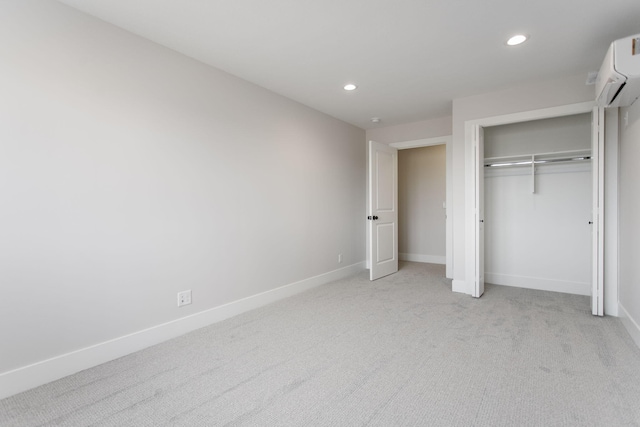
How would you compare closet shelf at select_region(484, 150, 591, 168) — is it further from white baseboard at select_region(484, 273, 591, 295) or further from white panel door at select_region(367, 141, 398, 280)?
white baseboard at select_region(484, 273, 591, 295)

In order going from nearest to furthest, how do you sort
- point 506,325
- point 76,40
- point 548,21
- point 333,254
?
point 76,40
point 548,21
point 506,325
point 333,254

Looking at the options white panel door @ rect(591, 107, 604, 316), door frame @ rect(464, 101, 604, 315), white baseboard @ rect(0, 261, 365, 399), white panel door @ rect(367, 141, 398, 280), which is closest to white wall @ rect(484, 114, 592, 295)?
door frame @ rect(464, 101, 604, 315)

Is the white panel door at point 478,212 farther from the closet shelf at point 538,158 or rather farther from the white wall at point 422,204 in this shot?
the white wall at point 422,204

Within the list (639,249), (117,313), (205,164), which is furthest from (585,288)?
(117,313)

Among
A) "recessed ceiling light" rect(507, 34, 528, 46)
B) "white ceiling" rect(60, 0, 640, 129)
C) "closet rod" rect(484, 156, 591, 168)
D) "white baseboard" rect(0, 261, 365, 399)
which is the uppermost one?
"white ceiling" rect(60, 0, 640, 129)

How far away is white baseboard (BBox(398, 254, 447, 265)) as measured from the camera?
20.2 feet

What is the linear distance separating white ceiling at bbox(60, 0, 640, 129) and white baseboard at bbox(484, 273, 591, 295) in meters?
2.43

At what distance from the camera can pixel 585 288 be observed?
12.6 feet

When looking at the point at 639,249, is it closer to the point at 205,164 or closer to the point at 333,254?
the point at 333,254

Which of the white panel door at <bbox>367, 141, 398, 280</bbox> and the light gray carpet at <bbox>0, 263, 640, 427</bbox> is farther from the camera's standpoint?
the white panel door at <bbox>367, 141, 398, 280</bbox>

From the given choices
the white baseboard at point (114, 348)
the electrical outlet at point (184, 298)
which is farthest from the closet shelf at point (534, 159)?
the electrical outlet at point (184, 298)

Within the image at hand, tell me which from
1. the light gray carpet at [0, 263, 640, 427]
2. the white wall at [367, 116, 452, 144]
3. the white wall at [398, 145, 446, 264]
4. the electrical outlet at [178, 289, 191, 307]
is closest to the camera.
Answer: the light gray carpet at [0, 263, 640, 427]

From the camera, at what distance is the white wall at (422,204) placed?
616cm

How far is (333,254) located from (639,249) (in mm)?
3226
